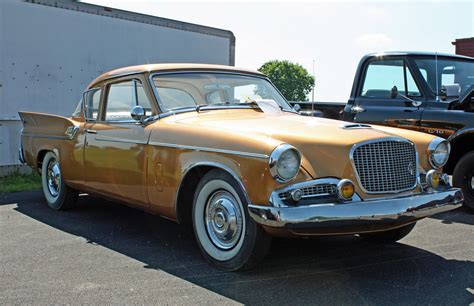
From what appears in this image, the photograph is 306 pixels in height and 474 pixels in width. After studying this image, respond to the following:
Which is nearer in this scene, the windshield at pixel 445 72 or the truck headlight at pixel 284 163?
the truck headlight at pixel 284 163

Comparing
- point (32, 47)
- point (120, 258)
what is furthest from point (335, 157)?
point (32, 47)

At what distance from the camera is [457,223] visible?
5.19 metres

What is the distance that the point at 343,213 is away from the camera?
3225 mm

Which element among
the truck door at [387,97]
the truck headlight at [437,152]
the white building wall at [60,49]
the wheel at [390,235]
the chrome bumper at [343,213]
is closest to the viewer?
the chrome bumper at [343,213]

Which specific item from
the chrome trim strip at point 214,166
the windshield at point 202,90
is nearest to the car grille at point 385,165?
the chrome trim strip at point 214,166

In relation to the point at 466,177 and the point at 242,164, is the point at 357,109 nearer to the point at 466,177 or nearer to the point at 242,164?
the point at 466,177

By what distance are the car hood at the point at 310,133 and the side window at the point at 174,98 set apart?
0.24 meters

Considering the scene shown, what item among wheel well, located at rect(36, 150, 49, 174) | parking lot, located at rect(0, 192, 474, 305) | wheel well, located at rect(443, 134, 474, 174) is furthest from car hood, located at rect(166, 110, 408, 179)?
wheel well, located at rect(36, 150, 49, 174)

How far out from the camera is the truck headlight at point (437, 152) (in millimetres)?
4000

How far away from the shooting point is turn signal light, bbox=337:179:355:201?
10.9ft

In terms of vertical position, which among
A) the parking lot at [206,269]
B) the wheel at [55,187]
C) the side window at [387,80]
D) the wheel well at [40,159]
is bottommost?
the parking lot at [206,269]

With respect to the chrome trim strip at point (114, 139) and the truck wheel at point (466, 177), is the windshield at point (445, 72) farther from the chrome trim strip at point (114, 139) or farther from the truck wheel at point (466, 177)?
the chrome trim strip at point (114, 139)

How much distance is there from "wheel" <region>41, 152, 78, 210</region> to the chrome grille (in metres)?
3.35

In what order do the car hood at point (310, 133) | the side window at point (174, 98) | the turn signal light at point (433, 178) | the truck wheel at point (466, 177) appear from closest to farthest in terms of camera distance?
1. the car hood at point (310, 133)
2. the turn signal light at point (433, 178)
3. the side window at point (174, 98)
4. the truck wheel at point (466, 177)
